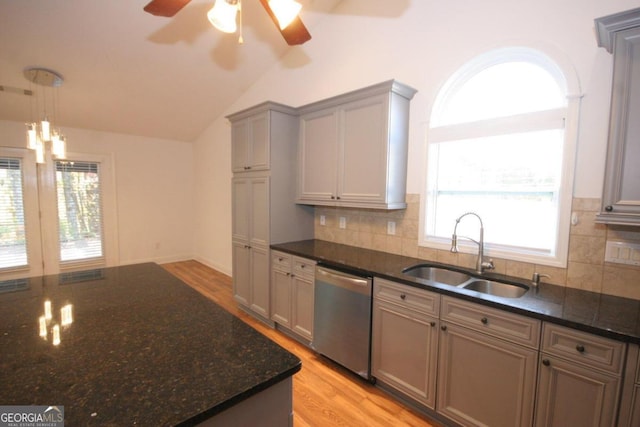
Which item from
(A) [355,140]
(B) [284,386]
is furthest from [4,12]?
(B) [284,386]

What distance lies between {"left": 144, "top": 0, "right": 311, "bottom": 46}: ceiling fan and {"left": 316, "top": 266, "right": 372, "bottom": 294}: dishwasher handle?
1732 millimetres

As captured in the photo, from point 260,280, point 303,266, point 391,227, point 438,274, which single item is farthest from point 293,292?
point 438,274

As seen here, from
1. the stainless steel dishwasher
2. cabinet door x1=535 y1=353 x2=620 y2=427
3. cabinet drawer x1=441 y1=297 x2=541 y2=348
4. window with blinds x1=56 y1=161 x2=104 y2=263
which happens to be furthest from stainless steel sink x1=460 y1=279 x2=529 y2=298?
window with blinds x1=56 y1=161 x2=104 y2=263

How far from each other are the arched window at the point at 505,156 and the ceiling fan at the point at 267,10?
4.14 ft

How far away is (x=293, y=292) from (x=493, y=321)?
1766 millimetres

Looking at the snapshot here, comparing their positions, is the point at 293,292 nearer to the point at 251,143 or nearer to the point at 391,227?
the point at 391,227

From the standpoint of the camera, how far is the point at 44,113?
410cm

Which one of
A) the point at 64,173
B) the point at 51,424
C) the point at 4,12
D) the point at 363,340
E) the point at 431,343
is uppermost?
the point at 4,12

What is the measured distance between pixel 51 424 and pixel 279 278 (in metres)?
2.33

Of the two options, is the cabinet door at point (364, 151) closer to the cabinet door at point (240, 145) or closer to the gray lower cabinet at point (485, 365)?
the gray lower cabinet at point (485, 365)

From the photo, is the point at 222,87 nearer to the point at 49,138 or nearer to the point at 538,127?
the point at 49,138

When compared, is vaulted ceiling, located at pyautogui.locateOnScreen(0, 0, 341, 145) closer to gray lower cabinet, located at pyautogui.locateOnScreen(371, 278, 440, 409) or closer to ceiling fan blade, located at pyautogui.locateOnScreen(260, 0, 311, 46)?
ceiling fan blade, located at pyautogui.locateOnScreen(260, 0, 311, 46)

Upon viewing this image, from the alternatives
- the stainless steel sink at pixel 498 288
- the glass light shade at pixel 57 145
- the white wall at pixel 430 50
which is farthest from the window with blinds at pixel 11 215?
the stainless steel sink at pixel 498 288

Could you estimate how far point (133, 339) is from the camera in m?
1.10
